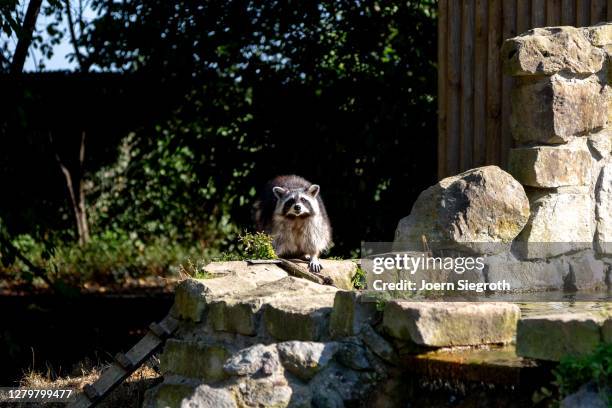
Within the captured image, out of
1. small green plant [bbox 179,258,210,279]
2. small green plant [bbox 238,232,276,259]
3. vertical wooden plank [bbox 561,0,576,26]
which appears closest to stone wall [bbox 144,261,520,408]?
small green plant [bbox 179,258,210,279]

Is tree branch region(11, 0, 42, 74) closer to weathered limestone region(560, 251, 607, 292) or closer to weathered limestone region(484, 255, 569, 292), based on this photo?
weathered limestone region(484, 255, 569, 292)

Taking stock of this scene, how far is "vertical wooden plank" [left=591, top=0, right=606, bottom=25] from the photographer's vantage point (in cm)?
721

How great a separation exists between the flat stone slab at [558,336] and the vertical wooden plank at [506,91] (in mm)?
2839

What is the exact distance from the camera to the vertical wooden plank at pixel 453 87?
771 cm

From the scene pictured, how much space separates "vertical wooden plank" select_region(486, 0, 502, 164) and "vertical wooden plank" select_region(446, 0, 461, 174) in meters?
0.29

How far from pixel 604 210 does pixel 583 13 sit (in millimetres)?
1578

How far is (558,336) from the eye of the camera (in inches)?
179

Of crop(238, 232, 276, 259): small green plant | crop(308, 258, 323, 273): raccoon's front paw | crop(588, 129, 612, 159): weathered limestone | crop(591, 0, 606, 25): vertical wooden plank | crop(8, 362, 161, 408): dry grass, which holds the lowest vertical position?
crop(8, 362, 161, 408): dry grass

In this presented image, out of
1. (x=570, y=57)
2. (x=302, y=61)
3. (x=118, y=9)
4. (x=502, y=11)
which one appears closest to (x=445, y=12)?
(x=502, y=11)

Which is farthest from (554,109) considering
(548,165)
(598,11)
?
(598,11)

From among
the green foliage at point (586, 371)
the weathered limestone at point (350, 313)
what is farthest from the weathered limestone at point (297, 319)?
the green foliage at point (586, 371)

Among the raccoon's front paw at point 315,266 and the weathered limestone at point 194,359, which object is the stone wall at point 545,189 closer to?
the raccoon's front paw at point 315,266

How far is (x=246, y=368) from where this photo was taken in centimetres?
543

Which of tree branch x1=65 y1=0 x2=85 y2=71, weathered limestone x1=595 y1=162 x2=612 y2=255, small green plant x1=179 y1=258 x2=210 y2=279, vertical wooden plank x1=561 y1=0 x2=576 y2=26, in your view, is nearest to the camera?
small green plant x1=179 y1=258 x2=210 y2=279
